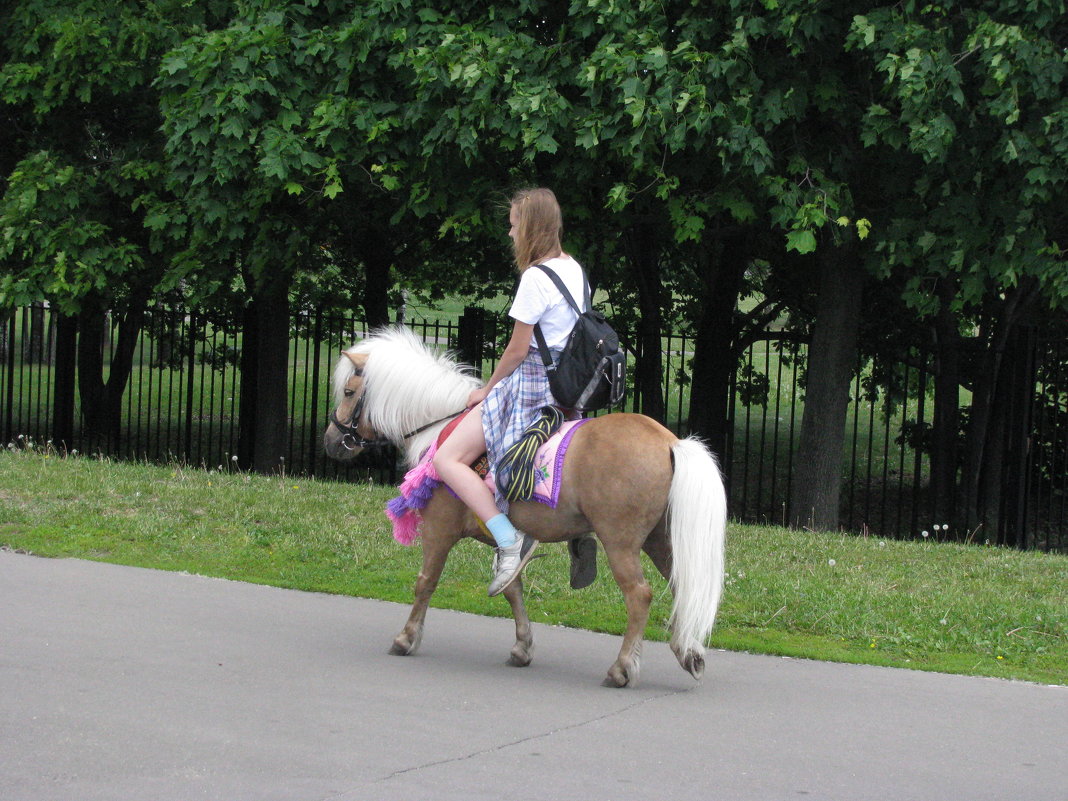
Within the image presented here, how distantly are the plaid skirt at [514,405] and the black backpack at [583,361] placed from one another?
9 cm

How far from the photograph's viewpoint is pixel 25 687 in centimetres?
543

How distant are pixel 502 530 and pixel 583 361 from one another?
87cm

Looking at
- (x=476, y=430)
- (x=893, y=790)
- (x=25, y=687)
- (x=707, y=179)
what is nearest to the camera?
(x=893, y=790)

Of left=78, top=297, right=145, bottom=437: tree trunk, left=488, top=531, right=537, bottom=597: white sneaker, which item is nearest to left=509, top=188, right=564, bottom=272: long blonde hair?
left=488, top=531, right=537, bottom=597: white sneaker

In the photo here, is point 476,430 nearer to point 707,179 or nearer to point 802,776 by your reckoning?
point 802,776

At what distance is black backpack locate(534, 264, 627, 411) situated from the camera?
5.86 metres

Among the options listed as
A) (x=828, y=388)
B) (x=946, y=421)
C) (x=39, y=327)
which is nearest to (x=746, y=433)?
(x=946, y=421)

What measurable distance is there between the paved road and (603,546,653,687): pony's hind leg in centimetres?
9

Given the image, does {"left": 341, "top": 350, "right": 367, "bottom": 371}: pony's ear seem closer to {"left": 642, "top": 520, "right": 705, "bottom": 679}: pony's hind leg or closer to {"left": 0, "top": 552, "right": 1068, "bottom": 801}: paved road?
{"left": 0, "top": 552, "right": 1068, "bottom": 801}: paved road

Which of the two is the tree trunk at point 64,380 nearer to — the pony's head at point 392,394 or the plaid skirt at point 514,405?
the pony's head at point 392,394

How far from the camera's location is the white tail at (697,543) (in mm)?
5691

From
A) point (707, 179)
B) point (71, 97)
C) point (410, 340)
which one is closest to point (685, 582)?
point (410, 340)

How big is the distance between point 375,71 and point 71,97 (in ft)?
14.7

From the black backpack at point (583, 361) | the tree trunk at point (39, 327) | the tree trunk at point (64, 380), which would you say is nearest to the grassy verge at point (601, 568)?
the black backpack at point (583, 361)
